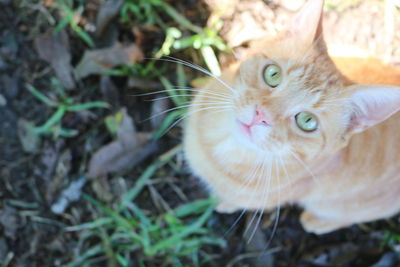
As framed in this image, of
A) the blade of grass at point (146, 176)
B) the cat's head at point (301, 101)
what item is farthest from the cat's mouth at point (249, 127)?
the blade of grass at point (146, 176)

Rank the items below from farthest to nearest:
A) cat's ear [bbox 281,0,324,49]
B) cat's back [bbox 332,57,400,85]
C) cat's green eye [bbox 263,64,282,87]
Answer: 1. cat's back [bbox 332,57,400,85]
2. cat's green eye [bbox 263,64,282,87]
3. cat's ear [bbox 281,0,324,49]

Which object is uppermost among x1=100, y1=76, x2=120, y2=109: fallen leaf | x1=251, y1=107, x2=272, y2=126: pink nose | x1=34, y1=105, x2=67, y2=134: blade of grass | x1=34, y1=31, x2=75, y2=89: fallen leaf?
x1=251, y1=107, x2=272, y2=126: pink nose

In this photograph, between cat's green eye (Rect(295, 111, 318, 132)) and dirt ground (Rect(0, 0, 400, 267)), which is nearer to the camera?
cat's green eye (Rect(295, 111, 318, 132))

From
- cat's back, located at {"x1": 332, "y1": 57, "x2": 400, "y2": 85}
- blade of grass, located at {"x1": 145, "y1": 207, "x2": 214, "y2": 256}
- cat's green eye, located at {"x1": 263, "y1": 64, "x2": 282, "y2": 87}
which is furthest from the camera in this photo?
blade of grass, located at {"x1": 145, "y1": 207, "x2": 214, "y2": 256}

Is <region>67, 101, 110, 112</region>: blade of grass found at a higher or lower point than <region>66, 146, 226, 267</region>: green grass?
higher

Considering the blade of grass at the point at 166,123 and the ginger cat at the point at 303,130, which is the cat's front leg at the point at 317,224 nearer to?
the ginger cat at the point at 303,130

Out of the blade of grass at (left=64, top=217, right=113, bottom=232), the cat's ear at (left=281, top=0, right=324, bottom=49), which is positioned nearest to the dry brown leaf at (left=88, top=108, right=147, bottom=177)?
the blade of grass at (left=64, top=217, right=113, bottom=232)

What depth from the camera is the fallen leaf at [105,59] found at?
199 centimetres

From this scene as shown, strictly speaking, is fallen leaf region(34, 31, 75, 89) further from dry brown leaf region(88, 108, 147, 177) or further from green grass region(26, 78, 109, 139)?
dry brown leaf region(88, 108, 147, 177)

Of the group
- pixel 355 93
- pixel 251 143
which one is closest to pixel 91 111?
pixel 251 143

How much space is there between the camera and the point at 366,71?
150 cm

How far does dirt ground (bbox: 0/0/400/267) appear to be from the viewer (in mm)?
1936

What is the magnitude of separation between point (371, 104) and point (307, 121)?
7.6 inches

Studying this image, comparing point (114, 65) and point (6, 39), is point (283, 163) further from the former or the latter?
point (6, 39)
